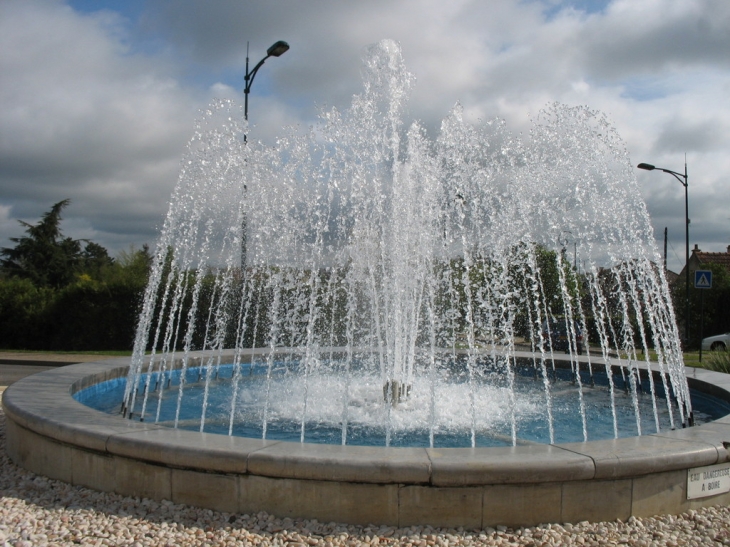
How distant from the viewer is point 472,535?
3.79 meters

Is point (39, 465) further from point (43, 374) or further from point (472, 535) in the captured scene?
point (472, 535)

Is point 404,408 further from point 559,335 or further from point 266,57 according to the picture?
point 559,335

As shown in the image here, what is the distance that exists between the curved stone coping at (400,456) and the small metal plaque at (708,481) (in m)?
0.06

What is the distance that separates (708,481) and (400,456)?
2365 millimetres

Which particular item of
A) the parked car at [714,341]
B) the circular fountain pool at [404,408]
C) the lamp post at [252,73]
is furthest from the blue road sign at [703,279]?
the lamp post at [252,73]

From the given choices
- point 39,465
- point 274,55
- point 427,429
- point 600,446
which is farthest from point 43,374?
point 274,55

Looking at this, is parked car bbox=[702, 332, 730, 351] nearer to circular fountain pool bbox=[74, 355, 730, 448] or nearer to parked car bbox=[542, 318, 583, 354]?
parked car bbox=[542, 318, 583, 354]

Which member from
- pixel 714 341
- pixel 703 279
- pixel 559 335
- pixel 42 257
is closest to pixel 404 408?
pixel 703 279

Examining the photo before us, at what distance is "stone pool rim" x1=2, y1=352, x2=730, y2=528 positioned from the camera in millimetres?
3848

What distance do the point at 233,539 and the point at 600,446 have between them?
2.69 m

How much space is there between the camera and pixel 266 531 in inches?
149

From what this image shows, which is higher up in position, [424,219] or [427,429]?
[424,219]

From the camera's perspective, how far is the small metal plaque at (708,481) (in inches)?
167

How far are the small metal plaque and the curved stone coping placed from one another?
65 mm
